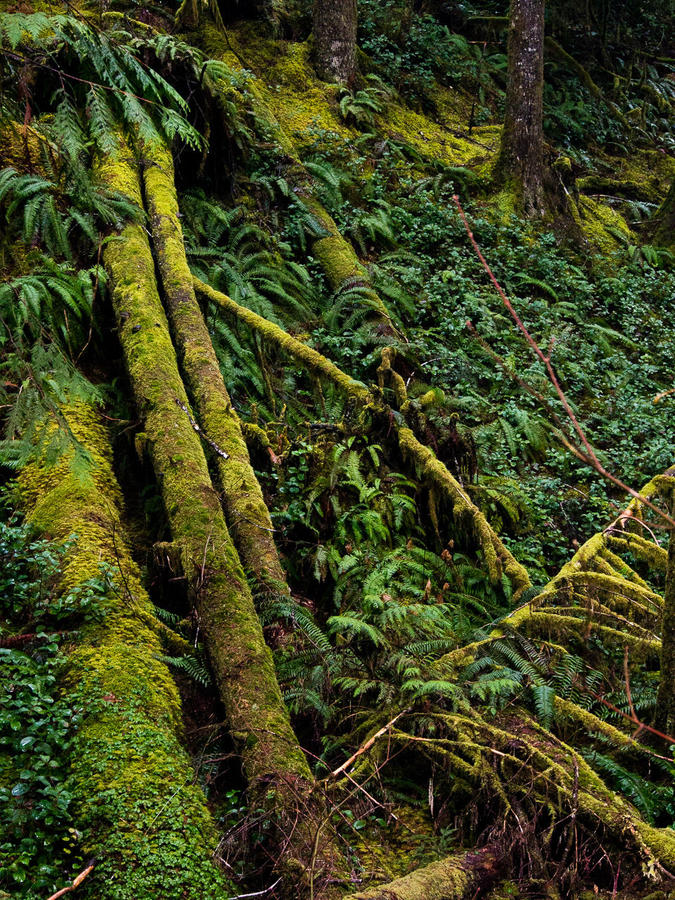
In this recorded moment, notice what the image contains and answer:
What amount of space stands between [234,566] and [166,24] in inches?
373

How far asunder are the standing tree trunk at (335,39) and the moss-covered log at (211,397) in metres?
5.78

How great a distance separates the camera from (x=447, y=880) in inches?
112

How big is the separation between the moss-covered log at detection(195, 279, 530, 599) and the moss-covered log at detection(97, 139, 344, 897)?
44.4 inches

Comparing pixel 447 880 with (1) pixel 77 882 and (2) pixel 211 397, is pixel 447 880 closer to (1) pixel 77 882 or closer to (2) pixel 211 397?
(1) pixel 77 882

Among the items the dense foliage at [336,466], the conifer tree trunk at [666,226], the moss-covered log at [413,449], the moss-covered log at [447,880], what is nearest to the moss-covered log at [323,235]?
the dense foliage at [336,466]

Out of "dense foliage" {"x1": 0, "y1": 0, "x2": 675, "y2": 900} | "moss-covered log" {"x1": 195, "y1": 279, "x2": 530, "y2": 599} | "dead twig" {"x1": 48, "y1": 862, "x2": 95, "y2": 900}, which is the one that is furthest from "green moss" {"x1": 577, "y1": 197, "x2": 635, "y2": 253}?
"dead twig" {"x1": 48, "y1": 862, "x2": 95, "y2": 900}

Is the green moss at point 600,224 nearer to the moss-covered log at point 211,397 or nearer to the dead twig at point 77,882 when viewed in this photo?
the moss-covered log at point 211,397

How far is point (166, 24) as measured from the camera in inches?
400

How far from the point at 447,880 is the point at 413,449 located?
11.5 feet

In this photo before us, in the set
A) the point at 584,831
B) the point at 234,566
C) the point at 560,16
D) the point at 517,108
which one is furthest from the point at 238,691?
the point at 560,16

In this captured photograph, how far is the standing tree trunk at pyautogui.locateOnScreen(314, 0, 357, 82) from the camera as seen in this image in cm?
1092

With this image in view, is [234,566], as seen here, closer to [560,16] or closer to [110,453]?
[110,453]

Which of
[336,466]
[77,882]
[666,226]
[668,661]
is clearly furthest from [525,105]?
[77,882]

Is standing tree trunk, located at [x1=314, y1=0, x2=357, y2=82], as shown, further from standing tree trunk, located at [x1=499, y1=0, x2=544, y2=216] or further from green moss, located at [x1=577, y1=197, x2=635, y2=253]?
green moss, located at [x1=577, y1=197, x2=635, y2=253]
